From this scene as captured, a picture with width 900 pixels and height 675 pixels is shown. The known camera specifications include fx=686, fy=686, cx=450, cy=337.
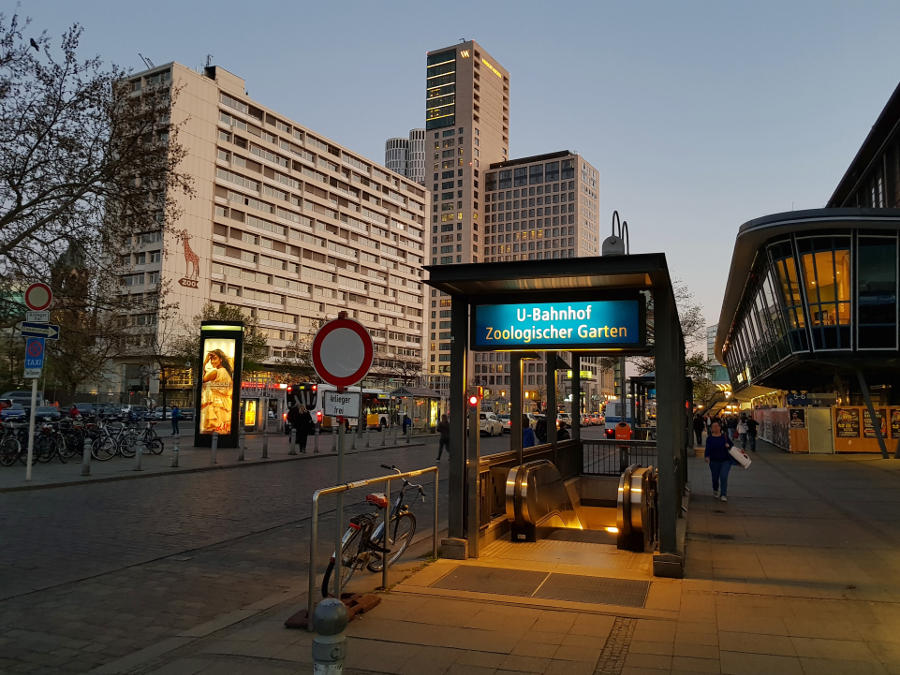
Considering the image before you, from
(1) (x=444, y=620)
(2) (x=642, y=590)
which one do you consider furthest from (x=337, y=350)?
(2) (x=642, y=590)

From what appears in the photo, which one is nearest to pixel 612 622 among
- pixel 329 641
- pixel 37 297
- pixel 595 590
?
pixel 595 590

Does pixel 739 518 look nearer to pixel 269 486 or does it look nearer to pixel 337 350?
pixel 337 350

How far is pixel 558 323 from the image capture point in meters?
7.80

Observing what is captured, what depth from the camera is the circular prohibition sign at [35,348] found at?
1431 centimetres

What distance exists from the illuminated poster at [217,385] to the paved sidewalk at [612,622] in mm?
20388

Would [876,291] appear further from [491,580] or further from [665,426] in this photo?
[491,580]

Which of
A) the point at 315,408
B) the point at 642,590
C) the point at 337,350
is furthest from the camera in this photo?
the point at 315,408

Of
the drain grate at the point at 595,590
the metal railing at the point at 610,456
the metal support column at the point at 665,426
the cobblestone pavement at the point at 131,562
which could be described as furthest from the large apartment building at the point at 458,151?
the drain grate at the point at 595,590

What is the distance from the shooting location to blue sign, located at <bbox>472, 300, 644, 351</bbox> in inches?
298

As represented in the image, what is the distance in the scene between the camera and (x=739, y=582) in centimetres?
700

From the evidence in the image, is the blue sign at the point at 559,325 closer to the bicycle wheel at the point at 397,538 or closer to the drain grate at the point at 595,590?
the bicycle wheel at the point at 397,538

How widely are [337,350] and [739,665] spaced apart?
3.84 m

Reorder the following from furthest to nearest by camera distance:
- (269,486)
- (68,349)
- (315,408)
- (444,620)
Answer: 1. (315,408)
2. (68,349)
3. (269,486)
4. (444,620)

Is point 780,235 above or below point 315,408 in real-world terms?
above
